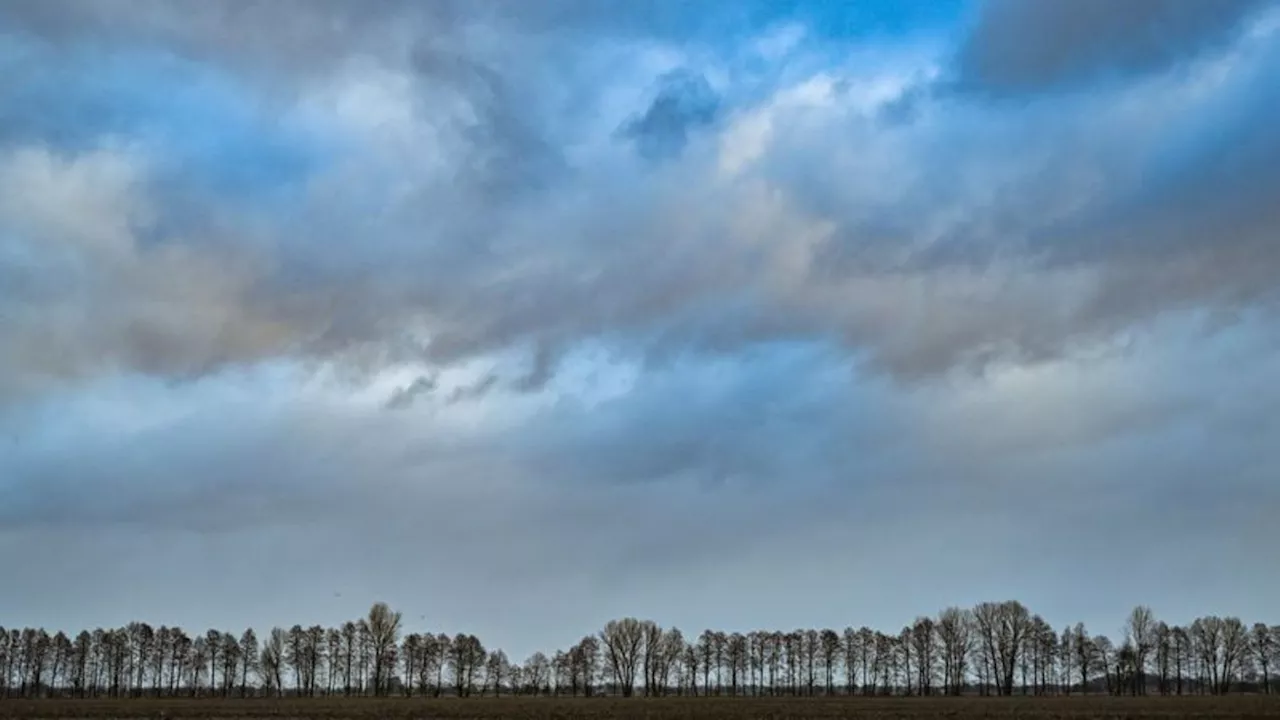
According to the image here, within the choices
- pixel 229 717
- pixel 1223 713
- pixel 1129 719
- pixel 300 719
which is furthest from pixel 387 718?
pixel 1223 713

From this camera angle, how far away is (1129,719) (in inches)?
2665

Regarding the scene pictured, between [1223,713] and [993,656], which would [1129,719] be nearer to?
[1223,713]

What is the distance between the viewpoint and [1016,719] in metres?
69.9

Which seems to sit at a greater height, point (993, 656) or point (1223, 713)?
point (1223, 713)

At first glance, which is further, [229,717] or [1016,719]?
[229,717]

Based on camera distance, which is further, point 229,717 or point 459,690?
point 459,690

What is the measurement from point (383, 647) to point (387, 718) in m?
132

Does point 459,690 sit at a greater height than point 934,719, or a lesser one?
lesser

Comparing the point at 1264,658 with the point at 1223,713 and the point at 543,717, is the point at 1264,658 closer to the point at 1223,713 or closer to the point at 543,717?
the point at 1223,713

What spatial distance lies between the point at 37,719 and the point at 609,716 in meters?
38.1

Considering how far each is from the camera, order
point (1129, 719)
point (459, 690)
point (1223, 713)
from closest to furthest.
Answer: point (1129, 719) → point (1223, 713) → point (459, 690)

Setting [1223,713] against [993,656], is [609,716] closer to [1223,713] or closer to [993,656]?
[1223,713]

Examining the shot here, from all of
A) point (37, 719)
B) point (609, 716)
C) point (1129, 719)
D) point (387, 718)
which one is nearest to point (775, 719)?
point (609, 716)

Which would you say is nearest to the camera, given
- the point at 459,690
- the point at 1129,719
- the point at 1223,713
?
the point at 1129,719
